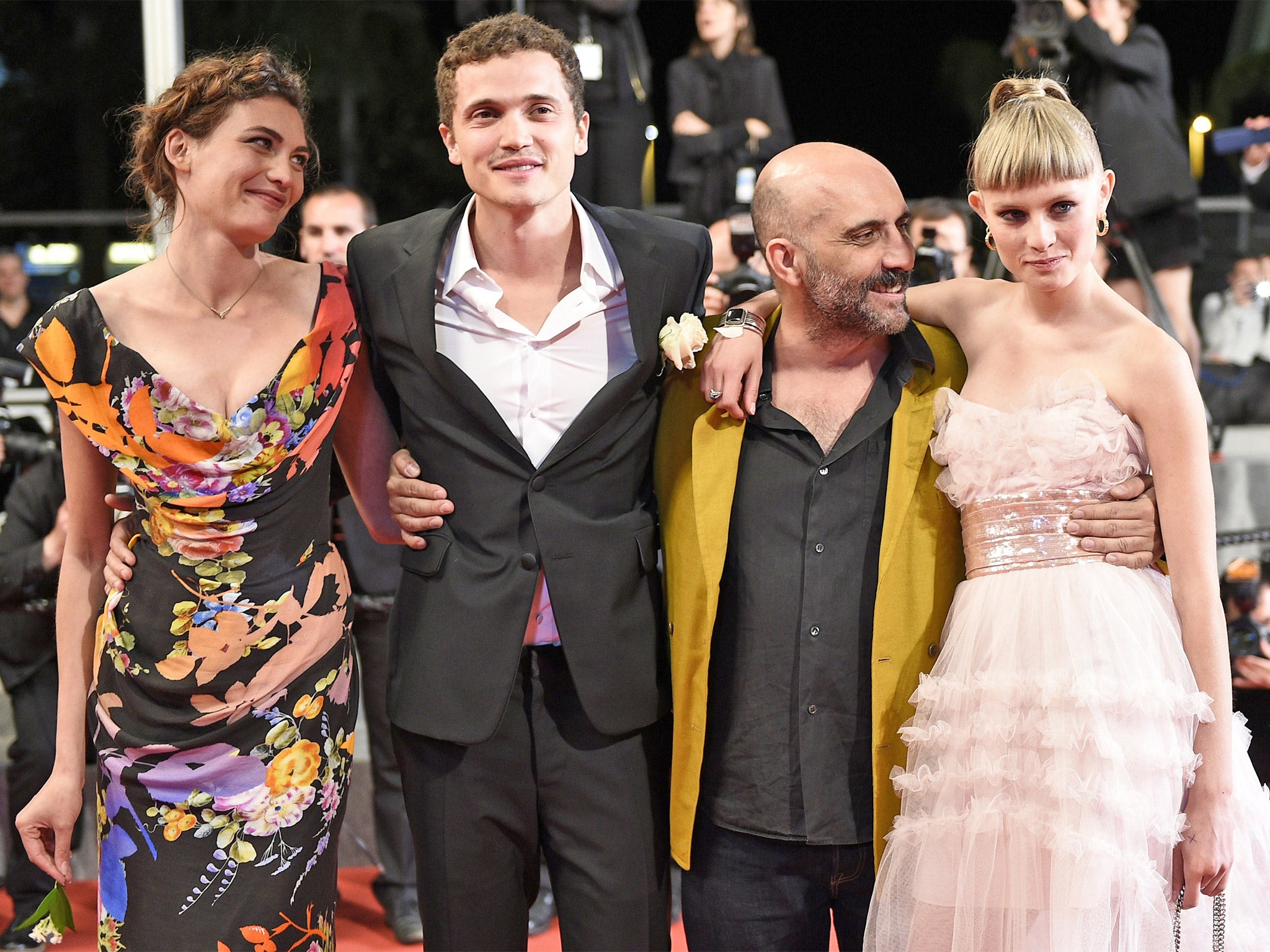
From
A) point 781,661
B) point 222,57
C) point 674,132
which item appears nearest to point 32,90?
point 674,132

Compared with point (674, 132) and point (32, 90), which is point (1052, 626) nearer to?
point (674, 132)

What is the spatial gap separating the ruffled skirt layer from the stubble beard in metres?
0.46

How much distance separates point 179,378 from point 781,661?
3.53 feet

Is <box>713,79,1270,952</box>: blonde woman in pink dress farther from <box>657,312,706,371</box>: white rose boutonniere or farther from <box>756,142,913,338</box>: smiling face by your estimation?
<box>657,312,706,371</box>: white rose boutonniere

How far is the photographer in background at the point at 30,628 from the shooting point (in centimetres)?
344

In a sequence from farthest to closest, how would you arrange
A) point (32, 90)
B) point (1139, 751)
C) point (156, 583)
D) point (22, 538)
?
point (32, 90)
point (22, 538)
point (156, 583)
point (1139, 751)

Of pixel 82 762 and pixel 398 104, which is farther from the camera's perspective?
pixel 398 104

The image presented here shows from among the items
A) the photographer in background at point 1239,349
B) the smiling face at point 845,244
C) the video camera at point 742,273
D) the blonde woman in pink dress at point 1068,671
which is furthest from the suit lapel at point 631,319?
the photographer in background at point 1239,349

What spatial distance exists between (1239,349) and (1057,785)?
4.04m

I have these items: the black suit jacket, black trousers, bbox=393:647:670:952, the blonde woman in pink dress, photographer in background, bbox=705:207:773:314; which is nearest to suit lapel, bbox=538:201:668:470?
the black suit jacket

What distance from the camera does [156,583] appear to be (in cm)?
201

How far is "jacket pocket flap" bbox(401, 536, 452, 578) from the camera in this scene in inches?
81.4

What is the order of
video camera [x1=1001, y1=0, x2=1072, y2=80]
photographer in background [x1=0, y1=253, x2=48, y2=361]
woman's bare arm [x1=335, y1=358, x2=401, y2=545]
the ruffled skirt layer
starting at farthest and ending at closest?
1. video camera [x1=1001, y1=0, x2=1072, y2=80]
2. photographer in background [x1=0, y1=253, x2=48, y2=361]
3. woman's bare arm [x1=335, y1=358, x2=401, y2=545]
4. the ruffled skirt layer

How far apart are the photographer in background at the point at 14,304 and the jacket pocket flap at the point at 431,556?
3.34 meters
